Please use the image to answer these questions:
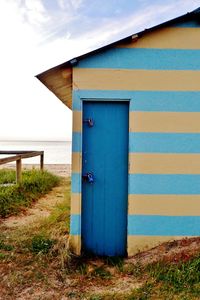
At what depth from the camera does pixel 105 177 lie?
568cm

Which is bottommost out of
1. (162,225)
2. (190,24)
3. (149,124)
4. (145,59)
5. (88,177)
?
(162,225)

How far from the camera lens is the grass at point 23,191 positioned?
342 inches

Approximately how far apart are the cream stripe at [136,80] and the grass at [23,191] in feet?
14.0

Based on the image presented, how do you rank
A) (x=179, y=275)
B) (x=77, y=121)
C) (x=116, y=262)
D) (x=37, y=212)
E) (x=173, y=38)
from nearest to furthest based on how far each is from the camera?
(x=179, y=275) → (x=116, y=262) → (x=77, y=121) → (x=173, y=38) → (x=37, y=212)

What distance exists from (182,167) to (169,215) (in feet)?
2.56

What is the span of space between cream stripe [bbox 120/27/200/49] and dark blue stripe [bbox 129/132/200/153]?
1.39 m

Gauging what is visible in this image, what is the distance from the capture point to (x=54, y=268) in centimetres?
515

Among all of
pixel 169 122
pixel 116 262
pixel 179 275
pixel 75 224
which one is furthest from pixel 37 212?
pixel 179 275

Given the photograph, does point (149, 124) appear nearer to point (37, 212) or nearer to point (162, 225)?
point (162, 225)

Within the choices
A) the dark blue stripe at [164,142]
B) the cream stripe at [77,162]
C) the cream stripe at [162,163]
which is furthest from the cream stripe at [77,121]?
the cream stripe at [162,163]

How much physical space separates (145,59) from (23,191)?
19.4 ft

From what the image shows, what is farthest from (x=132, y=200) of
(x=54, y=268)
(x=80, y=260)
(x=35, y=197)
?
(x=35, y=197)

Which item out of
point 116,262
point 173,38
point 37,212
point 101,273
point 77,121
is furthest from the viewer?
point 37,212

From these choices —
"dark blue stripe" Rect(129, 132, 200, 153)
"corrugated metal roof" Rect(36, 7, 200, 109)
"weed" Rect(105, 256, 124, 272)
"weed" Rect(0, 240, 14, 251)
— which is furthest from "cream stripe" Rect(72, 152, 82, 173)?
"weed" Rect(0, 240, 14, 251)
